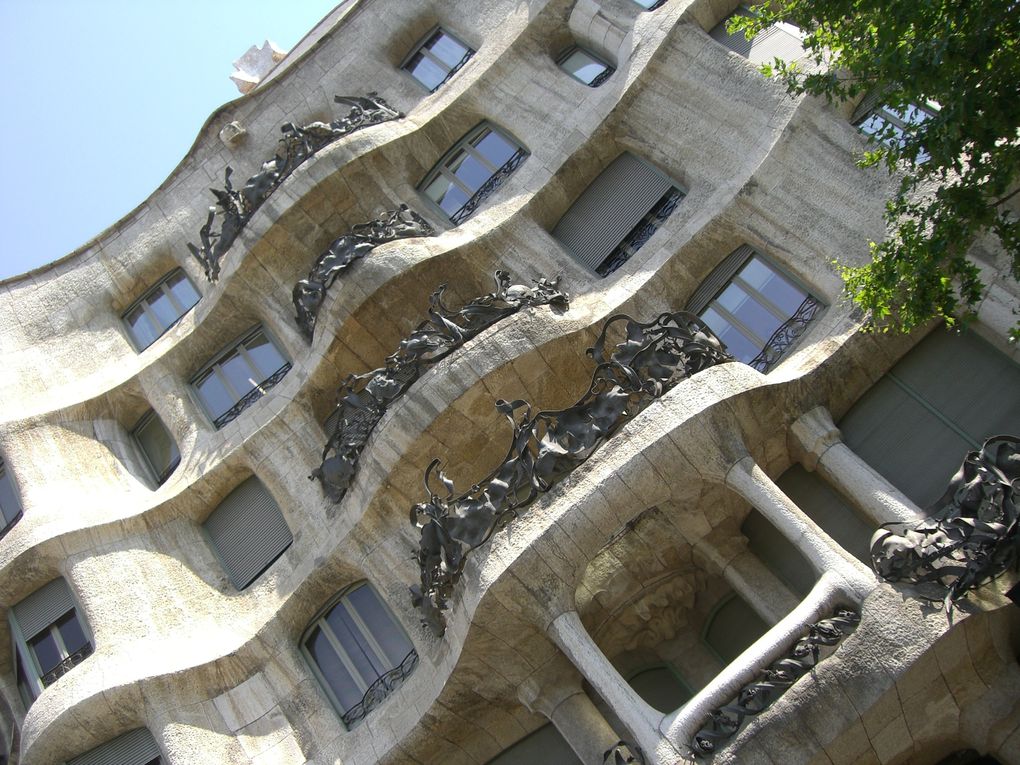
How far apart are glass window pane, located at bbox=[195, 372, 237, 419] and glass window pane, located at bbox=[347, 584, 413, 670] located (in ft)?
15.0

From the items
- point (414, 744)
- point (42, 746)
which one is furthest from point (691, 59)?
point (42, 746)

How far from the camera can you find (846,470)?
11008 millimetres

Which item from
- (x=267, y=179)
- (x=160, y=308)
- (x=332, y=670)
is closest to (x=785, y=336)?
(x=332, y=670)

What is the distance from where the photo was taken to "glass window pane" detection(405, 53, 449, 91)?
1918 cm

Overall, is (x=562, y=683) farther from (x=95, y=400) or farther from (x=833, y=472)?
(x=95, y=400)

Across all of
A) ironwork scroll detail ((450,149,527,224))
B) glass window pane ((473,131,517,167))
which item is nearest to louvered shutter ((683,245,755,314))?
ironwork scroll detail ((450,149,527,224))

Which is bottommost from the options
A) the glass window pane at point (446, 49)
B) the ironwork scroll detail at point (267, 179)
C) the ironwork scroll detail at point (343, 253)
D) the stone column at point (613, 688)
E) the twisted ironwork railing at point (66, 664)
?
the stone column at point (613, 688)

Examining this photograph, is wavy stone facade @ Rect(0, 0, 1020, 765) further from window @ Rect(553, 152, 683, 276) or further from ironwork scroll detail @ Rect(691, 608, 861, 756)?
window @ Rect(553, 152, 683, 276)

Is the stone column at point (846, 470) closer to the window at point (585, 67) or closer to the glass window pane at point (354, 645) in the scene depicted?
the glass window pane at point (354, 645)

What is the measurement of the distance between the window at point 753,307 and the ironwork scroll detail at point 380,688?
18.7ft

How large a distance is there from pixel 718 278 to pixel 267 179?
7777mm

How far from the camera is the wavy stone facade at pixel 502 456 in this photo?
9.97 m

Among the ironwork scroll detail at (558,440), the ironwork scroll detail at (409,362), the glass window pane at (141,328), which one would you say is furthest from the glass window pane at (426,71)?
the ironwork scroll detail at (558,440)

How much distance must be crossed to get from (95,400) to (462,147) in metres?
7.53
